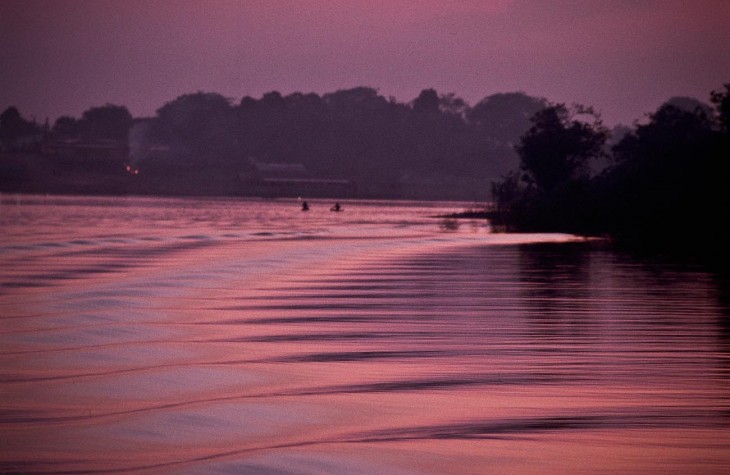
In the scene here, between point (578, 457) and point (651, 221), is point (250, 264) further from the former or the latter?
point (651, 221)

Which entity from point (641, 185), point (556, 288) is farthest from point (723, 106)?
point (556, 288)

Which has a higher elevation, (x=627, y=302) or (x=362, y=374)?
(x=362, y=374)

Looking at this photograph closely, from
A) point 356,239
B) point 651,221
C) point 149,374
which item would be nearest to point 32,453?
point 149,374

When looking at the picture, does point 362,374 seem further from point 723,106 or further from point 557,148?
point 557,148

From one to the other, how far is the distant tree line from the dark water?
1395 centimetres

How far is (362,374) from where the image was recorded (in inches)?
462

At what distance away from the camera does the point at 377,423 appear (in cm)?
937

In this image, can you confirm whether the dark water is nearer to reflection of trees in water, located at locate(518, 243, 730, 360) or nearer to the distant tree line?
reflection of trees in water, located at locate(518, 243, 730, 360)

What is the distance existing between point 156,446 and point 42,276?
1684cm

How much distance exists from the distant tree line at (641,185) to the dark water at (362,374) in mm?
13951

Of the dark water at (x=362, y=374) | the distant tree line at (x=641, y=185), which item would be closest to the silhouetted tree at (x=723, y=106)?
the distant tree line at (x=641, y=185)

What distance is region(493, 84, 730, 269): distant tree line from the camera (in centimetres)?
4562

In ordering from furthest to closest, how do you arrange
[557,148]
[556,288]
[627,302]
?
1. [557,148]
2. [556,288]
3. [627,302]

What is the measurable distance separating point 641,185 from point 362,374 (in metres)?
44.4
